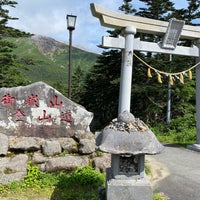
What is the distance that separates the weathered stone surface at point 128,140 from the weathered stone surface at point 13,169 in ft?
8.69

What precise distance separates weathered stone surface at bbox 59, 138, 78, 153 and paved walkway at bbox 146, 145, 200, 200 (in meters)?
2.29

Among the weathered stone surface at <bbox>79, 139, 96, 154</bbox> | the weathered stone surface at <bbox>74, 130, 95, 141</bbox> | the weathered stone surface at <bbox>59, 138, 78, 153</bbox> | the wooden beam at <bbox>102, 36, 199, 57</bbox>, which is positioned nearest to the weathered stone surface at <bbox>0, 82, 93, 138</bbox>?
the weathered stone surface at <bbox>74, 130, 95, 141</bbox>

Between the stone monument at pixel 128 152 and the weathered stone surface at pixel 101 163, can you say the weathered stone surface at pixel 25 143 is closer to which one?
the weathered stone surface at pixel 101 163

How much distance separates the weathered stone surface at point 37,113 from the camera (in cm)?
782

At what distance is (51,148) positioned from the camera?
740cm

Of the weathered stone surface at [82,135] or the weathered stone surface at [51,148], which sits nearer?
the weathered stone surface at [51,148]

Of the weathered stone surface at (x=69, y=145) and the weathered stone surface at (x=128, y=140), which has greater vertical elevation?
the weathered stone surface at (x=128, y=140)

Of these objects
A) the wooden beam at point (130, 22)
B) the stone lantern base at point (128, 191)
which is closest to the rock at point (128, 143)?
the stone lantern base at point (128, 191)

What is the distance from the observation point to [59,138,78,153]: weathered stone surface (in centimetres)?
764

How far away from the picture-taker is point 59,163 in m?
6.82

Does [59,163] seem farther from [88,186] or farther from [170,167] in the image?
[170,167]

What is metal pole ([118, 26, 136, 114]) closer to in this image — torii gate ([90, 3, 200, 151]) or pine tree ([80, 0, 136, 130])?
torii gate ([90, 3, 200, 151])

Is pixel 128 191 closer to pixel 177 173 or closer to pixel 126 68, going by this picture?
pixel 177 173

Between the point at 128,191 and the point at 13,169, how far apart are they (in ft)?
10.2
